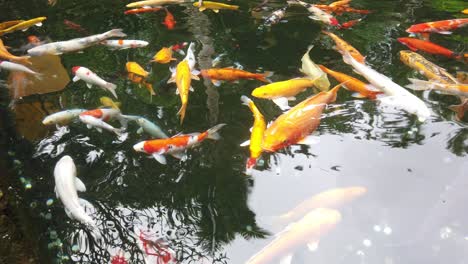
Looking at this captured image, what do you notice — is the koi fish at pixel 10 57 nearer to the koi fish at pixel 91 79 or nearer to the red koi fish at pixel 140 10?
the koi fish at pixel 91 79

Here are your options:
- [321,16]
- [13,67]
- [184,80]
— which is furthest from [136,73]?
[321,16]

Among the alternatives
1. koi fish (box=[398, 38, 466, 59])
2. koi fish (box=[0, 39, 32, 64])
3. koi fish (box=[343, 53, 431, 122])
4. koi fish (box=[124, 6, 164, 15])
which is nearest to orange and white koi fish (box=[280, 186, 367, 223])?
koi fish (box=[343, 53, 431, 122])

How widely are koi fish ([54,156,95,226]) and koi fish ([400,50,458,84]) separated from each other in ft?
9.73

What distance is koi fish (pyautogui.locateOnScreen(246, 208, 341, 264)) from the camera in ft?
8.01

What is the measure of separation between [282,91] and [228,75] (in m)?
0.63

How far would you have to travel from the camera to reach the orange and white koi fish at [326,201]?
8.93 ft

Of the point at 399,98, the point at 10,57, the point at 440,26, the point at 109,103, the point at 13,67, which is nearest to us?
the point at 399,98

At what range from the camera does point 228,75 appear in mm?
3891

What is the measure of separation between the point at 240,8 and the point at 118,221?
3.85 meters

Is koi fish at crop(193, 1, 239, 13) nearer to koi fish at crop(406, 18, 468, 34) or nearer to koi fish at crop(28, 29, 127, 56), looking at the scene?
koi fish at crop(28, 29, 127, 56)

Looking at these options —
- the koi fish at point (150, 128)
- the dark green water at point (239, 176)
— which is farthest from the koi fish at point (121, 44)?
the koi fish at point (150, 128)

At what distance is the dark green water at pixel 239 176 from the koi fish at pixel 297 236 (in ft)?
0.19

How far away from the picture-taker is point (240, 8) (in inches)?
229

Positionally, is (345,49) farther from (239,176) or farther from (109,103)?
(109,103)
